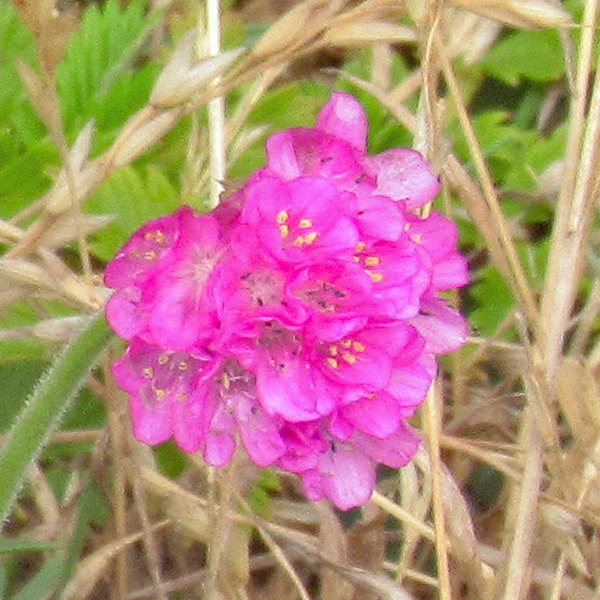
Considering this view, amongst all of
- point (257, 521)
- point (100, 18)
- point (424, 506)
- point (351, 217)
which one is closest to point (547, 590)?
point (424, 506)

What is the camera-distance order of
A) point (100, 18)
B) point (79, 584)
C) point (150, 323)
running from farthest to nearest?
point (100, 18) → point (79, 584) → point (150, 323)

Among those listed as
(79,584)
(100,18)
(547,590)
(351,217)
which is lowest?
(547,590)

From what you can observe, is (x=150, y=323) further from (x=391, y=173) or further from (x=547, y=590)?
(x=547, y=590)

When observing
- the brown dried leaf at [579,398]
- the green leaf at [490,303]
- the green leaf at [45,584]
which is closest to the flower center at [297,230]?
the brown dried leaf at [579,398]

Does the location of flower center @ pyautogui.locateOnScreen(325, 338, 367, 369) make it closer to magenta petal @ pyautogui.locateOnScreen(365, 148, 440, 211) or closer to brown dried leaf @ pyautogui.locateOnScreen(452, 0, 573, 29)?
magenta petal @ pyautogui.locateOnScreen(365, 148, 440, 211)

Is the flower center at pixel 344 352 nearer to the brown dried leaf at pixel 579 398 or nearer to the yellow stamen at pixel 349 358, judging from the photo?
the yellow stamen at pixel 349 358

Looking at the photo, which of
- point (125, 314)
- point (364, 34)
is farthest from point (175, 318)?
point (364, 34)

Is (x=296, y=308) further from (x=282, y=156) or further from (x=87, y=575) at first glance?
(x=87, y=575)

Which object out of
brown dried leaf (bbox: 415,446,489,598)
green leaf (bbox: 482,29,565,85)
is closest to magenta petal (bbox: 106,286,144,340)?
brown dried leaf (bbox: 415,446,489,598)
